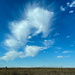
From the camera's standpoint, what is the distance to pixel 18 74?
60.8 feet

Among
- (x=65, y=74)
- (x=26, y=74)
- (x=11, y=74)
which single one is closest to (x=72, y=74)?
(x=65, y=74)

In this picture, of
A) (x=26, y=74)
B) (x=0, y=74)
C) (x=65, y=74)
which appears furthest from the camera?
(x=65, y=74)

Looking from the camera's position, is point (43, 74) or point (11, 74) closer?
point (11, 74)

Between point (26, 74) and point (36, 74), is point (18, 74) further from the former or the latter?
point (36, 74)

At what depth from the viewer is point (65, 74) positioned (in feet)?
67.9

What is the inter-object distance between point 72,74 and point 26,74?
7459 millimetres

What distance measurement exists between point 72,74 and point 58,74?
2462 millimetres

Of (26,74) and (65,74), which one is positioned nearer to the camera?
(26,74)

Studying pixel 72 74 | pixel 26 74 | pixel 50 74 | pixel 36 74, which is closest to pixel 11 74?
pixel 26 74

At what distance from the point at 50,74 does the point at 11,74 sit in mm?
5791

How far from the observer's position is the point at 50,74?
19641 mm

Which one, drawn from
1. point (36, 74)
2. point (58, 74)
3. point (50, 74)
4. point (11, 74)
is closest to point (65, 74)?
point (58, 74)

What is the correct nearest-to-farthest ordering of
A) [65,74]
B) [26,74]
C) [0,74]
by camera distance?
[0,74] → [26,74] → [65,74]

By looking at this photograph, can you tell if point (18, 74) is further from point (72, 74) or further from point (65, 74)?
point (72, 74)
